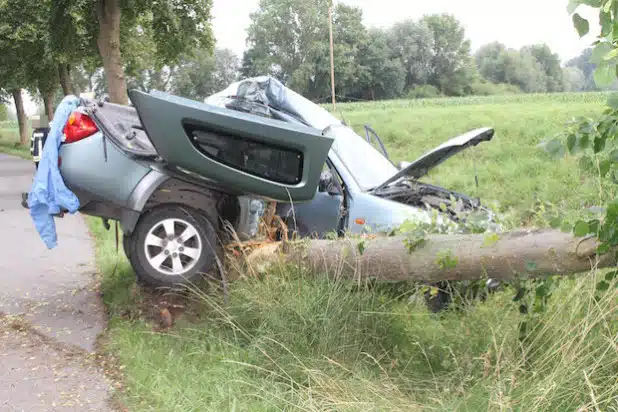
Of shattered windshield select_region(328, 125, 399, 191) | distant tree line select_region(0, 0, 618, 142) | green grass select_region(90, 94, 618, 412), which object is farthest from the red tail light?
shattered windshield select_region(328, 125, 399, 191)

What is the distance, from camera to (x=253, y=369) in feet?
15.3

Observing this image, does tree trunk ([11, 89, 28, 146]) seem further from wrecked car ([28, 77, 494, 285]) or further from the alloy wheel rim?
the alloy wheel rim

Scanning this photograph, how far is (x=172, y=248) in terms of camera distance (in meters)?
5.69

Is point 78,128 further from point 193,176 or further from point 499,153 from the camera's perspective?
point 499,153

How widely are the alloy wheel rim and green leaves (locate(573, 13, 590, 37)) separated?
3420 millimetres

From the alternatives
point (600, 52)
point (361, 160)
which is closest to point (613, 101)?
point (600, 52)

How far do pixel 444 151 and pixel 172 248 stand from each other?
2449 millimetres

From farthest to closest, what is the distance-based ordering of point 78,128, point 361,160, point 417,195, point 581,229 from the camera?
point 361,160 → point 417,195 → point 78,128 → point 581,229

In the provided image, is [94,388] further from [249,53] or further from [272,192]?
[249,53]

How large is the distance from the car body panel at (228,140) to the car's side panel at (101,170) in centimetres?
48

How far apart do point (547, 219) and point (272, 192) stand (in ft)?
7.24

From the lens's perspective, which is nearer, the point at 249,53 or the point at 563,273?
the point at 563,273

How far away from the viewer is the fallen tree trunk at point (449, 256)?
13.4 feet

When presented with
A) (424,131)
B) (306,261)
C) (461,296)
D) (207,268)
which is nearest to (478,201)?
(461,296)
